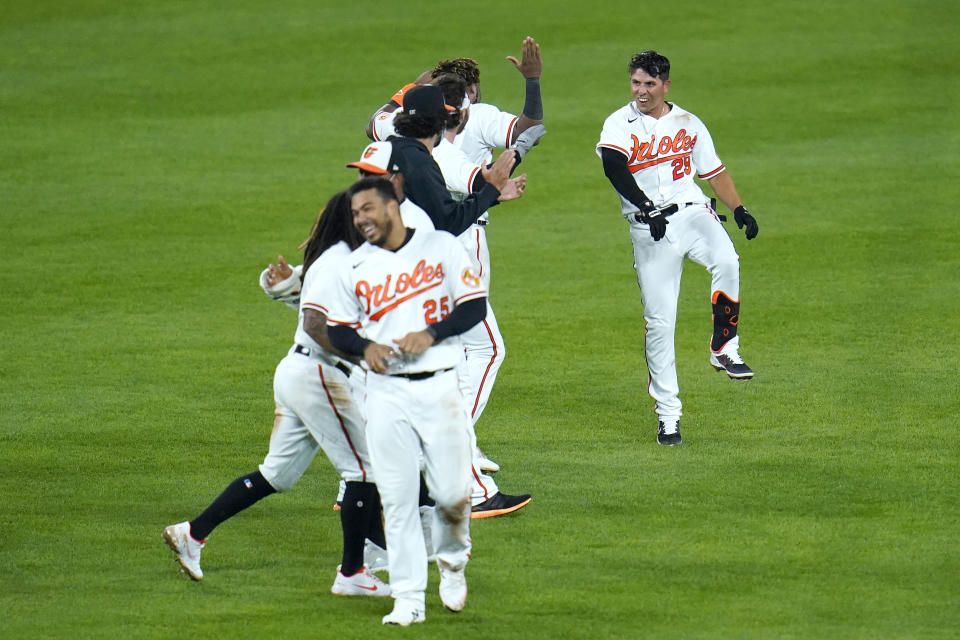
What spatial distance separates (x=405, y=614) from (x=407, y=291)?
1.35 metres

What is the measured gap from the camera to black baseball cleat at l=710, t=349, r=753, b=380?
29.0 ft

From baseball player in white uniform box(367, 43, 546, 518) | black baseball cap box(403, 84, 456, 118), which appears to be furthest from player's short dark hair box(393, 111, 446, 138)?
baseball player in white uniform box(367, 43, 546, 518)

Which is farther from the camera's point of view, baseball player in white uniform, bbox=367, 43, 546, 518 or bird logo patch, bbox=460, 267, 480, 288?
baseball player in white uniform, bbox=367, 43, 546, 518

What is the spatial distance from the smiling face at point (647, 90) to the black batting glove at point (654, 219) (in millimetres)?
620

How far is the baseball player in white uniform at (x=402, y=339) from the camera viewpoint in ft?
18.5

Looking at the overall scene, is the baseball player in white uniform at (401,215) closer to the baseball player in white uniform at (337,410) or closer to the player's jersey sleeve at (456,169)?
the baseball player in white uniform at (337,410)

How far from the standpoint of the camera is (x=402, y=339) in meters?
5.55

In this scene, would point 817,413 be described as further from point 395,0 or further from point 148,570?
point 395,0

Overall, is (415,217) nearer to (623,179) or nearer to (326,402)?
(326,402)

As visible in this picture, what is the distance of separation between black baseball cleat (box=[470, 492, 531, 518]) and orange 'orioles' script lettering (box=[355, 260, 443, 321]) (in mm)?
2025

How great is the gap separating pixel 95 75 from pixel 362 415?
15.9 meters

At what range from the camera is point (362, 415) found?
6.06 m

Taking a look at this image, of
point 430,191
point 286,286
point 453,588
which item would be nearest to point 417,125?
point 430,191

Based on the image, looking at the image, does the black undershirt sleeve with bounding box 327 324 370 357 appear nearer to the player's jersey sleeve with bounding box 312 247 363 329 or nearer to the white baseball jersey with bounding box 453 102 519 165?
the player's jersey sleeve with bounding box 312 247 363 329
